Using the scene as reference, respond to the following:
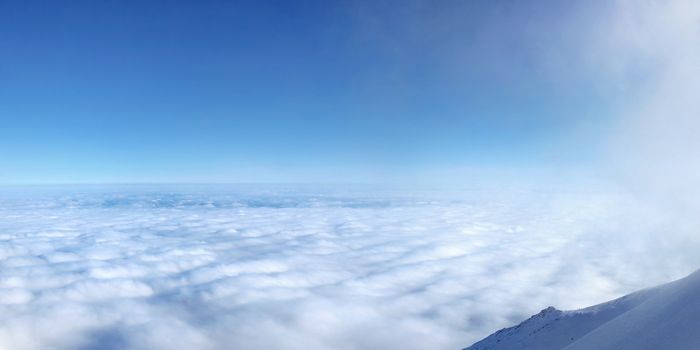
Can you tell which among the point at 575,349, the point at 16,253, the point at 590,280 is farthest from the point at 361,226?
the point at 575,349

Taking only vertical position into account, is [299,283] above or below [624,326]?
below

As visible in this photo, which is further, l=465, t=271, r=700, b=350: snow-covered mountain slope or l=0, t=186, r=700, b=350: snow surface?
l=0, t=186, r=700, b=350: snow surface

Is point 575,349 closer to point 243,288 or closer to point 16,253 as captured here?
point 243,288

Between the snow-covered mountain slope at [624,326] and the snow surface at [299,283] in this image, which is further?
the snow surface at [299,283]

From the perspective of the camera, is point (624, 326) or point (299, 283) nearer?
point (624, 326)

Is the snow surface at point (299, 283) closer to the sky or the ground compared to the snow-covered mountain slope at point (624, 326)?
closer to the ground
